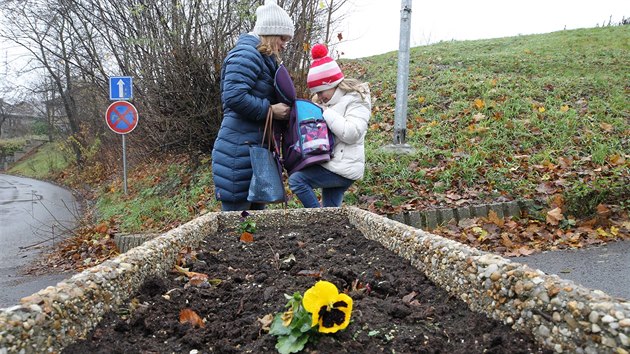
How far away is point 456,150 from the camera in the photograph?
6473mm

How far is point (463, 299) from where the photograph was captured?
1684 millimetres

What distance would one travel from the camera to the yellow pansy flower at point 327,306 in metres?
1.29

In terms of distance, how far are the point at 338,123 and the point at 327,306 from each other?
242 cm

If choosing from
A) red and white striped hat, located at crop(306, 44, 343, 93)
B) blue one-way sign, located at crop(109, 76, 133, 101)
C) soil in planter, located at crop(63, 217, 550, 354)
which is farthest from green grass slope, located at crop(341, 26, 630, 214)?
blue one-way sign, located at crop(109, 76, 133, 101)

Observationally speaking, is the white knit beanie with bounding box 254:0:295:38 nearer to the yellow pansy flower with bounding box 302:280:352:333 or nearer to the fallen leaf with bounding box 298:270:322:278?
the fallen leaf with bounding box 298:270:322:278

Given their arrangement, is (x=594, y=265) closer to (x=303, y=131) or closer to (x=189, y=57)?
(x=303, y=131)

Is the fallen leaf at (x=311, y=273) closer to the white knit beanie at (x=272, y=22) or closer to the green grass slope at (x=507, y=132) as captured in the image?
the white knit beanie at (x=272, y=22)

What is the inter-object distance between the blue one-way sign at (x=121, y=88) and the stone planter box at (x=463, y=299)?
8.76 m

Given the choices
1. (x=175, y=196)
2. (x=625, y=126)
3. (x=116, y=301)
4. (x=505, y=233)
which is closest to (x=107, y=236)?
(x=175, y=196)

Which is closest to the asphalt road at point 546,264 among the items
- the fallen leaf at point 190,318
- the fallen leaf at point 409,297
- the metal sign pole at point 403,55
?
the fallen leaf at point 409,297

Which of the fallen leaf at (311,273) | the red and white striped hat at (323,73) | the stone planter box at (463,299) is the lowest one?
the fallen leaf at (311,273)

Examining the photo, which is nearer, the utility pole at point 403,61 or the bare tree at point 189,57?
the utility pole at point 403,61

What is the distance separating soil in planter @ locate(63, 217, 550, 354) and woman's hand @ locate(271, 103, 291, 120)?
139 cm

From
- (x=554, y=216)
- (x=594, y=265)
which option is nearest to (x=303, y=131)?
(x=594, y=265)
